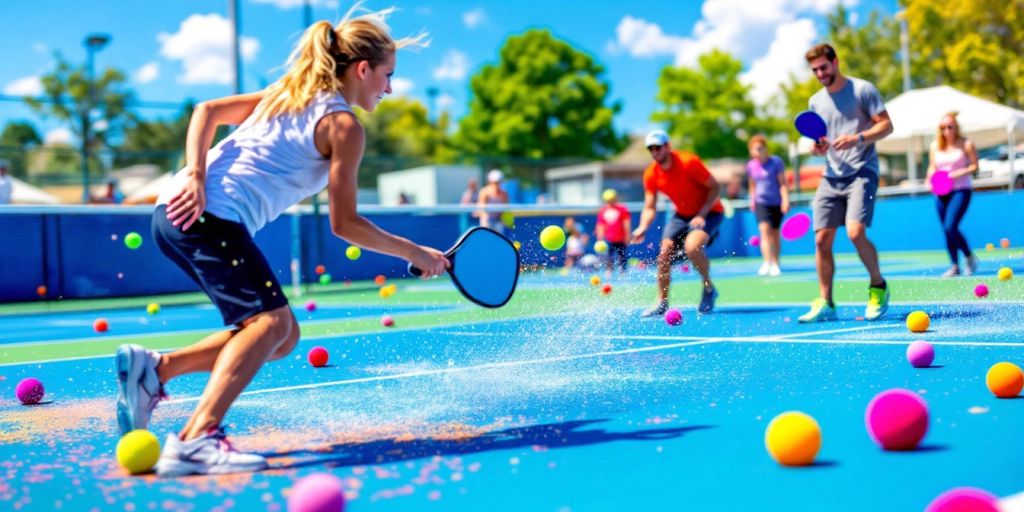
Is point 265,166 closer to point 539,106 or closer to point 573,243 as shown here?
point 573,243

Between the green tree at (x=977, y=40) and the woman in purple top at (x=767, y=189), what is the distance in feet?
86.1

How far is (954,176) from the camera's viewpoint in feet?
43.0

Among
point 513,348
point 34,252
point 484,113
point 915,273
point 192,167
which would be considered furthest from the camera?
point 484,113

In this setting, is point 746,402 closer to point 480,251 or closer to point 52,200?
point 480,251

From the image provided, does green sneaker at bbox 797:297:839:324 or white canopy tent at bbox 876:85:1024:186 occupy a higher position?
white canopy tent at bbox 876:85:1024:186

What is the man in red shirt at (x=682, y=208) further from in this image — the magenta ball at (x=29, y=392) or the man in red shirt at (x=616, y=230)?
the man in red shirt at (x=616, y=230)

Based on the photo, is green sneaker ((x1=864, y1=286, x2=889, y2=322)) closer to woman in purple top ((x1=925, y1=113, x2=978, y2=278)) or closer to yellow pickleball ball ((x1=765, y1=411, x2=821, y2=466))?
woman in purple top ((x1=925, y1=113, x2=978, y2=278))

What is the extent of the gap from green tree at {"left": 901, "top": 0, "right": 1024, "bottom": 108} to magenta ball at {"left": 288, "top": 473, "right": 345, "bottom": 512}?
40014mm

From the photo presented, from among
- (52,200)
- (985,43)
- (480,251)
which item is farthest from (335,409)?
(985,43)

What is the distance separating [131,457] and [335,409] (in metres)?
1.56

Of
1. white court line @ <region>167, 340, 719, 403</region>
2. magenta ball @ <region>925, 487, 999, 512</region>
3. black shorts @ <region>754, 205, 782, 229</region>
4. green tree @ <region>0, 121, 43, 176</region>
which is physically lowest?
white court line @ <region>167, 340, 719, 403</region>

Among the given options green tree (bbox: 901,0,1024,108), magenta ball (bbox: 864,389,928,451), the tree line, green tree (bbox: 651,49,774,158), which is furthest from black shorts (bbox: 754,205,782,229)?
green tree (bbox: 651,49,774,158)

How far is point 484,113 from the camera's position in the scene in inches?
2704

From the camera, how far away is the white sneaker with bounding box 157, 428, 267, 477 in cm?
373
